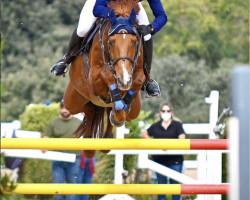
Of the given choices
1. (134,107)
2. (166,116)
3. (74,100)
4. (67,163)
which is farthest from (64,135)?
(134,107)

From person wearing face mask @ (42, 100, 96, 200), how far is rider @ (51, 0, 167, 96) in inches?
73.6

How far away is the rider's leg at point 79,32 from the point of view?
243 inches

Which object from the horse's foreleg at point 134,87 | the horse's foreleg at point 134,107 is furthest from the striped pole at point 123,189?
the horse's foreleg at point 134,107

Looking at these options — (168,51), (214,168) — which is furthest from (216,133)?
(168,51)

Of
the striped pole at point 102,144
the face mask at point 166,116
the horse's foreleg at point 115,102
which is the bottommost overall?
the striped pole at point 102,144

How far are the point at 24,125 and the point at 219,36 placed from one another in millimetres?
15118

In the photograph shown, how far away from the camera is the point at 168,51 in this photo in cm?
2441

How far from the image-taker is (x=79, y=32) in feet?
20.6

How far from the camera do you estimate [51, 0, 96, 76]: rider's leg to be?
616 cm

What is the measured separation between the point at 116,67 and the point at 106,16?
57 centimetres

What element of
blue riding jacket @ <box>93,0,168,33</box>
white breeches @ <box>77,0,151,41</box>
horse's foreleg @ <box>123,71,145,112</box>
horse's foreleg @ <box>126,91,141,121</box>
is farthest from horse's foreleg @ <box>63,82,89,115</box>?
blue riding jacket @ <box>93,0,168,33</box>

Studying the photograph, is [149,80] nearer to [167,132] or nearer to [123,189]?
[123,189]

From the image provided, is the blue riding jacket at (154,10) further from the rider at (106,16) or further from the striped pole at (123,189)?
the striped pole at (123,189)

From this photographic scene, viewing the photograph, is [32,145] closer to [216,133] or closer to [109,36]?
[109,36]
